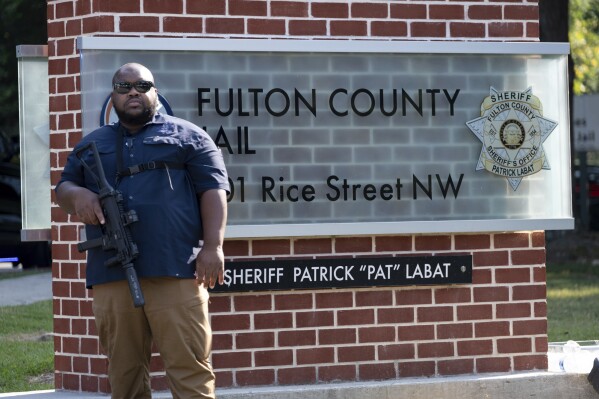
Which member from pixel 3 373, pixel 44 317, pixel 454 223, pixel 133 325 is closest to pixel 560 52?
pixel 454 223

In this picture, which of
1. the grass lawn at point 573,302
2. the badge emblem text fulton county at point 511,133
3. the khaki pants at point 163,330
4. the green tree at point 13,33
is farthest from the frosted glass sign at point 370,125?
the green tree at point 13,33

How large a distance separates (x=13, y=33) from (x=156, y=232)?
15023 mm

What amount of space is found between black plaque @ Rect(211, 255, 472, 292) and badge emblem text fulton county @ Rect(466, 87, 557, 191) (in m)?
0.58

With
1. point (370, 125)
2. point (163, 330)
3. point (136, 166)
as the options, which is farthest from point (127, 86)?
point (370, 125)

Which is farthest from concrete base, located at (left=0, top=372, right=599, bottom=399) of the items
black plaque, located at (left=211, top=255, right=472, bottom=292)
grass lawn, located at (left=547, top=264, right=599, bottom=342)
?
grass lawn, located at (left=547, top=264, right=599, bottom=342)

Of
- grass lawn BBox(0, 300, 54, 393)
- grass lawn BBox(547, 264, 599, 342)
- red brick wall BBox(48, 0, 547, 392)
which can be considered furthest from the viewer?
grass lawn BBox(547, 264, 599, 342)

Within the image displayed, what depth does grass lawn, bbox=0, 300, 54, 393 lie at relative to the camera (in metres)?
8.36

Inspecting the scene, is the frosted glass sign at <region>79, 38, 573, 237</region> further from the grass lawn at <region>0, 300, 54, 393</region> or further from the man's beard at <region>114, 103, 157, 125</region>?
the grass lawn at <region>0, 300, 54, 393</region>

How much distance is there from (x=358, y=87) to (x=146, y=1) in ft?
4.26

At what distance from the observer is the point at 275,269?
22.2 feet

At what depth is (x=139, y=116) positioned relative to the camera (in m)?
5.42

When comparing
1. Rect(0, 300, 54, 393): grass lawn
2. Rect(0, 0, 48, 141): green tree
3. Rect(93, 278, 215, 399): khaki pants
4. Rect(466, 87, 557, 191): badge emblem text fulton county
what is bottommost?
Rect(0, 300, 54, 393): grass lawn

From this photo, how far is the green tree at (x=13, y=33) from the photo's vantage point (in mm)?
18875

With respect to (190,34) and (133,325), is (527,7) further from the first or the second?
(133,325)
